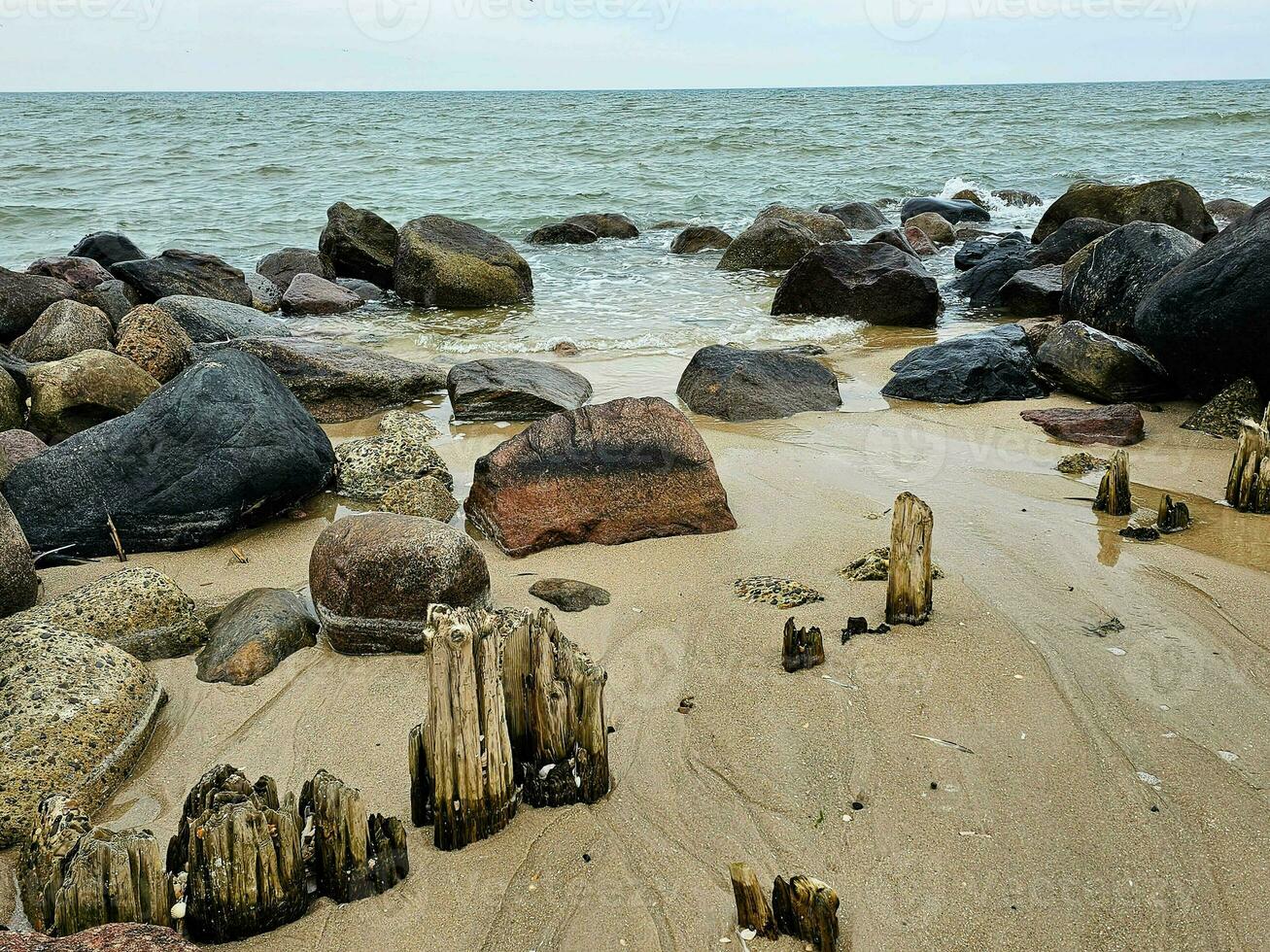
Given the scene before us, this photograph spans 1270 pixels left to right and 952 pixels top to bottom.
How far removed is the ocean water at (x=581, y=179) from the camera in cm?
1168

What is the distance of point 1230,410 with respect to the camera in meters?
6.59

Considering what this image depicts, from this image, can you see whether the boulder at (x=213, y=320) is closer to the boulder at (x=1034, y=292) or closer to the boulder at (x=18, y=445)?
the boulder at (x=18, y=445)

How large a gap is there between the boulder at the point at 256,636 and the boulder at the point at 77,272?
8.63m

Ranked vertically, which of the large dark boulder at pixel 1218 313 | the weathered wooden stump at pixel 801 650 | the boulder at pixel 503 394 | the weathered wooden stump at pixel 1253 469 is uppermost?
the large dark boulder at pixel 1218 313

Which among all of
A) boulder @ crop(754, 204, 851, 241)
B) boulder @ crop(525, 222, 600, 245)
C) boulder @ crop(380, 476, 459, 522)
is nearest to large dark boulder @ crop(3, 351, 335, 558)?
boulder @ crop(380, 476, 459, 522)

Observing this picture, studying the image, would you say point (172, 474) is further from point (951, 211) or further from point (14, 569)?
point (951, 211)

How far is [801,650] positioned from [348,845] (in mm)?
1759

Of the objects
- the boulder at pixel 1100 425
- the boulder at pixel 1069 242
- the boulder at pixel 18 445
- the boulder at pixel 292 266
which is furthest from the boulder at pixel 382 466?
the boulder at pixel 1069 242

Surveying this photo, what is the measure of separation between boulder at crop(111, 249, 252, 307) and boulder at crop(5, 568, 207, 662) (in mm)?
7023

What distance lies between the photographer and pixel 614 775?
10.6 feet

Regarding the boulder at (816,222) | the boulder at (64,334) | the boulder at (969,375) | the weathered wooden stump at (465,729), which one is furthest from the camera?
the boulder at (816,222)

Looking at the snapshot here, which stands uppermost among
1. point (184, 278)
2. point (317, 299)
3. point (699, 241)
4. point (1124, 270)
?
point (1124, 270)

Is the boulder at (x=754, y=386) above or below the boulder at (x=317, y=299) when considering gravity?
above

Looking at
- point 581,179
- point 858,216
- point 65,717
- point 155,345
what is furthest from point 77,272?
point 581,179
